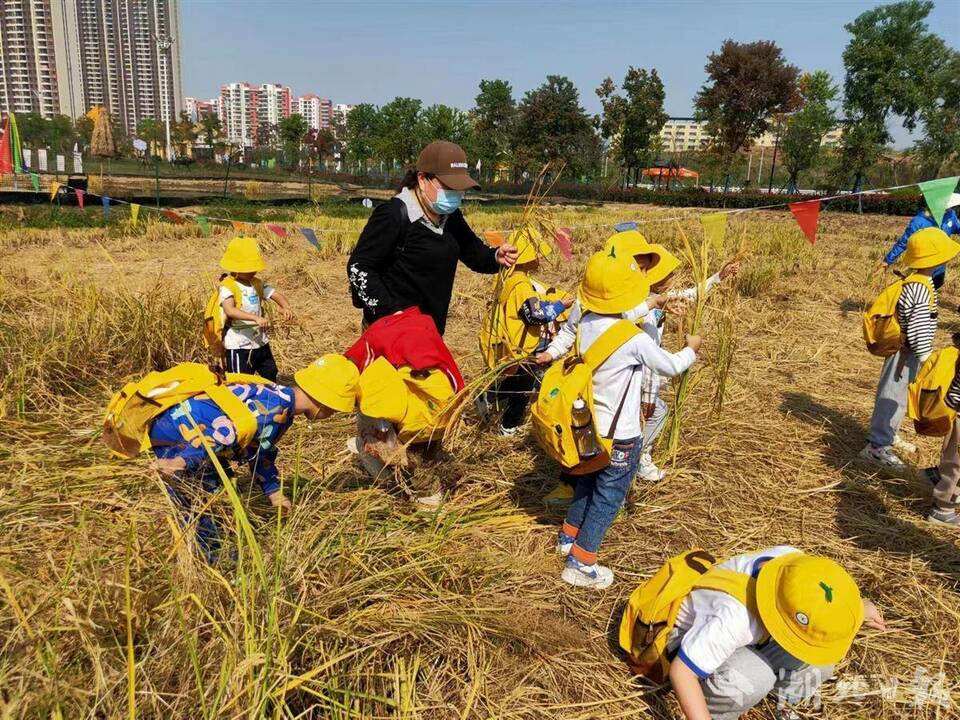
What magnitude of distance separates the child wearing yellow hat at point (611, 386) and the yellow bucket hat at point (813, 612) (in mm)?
816

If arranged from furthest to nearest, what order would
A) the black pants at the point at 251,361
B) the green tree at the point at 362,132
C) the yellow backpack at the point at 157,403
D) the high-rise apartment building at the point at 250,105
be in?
the high-rise apartment building at the point at 250,105, the green tree at the point at 362,132, the black pants at the point at 251,361, the yellow backpack at the point at 157,403

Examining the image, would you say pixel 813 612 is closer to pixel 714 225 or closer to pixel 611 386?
pixel 611 386

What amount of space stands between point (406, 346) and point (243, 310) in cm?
167

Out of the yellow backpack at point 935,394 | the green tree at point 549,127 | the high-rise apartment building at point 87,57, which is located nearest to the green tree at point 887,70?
the green tree at point 549,127

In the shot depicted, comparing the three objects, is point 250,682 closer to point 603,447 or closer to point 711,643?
point 711,643

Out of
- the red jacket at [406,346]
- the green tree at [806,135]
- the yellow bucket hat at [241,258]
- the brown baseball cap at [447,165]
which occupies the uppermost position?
the green tree at [806,135]

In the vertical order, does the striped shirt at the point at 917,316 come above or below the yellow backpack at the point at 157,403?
above

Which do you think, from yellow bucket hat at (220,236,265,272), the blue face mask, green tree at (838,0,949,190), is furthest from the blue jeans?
green tree at (838,0,949,190)

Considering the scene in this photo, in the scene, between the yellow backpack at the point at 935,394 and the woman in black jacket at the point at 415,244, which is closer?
the woman in black jacket at the point at 415,244

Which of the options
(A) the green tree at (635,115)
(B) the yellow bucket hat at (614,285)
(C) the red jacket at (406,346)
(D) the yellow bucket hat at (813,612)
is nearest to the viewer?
(D) the yellow bucket hat at (813,612)

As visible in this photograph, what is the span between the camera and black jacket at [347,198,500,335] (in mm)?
2602

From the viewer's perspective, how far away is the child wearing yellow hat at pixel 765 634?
1.55 meters

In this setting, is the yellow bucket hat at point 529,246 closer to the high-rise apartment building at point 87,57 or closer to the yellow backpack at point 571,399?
the yellow backpack at point 571,399

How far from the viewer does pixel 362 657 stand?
1736 millimetres
